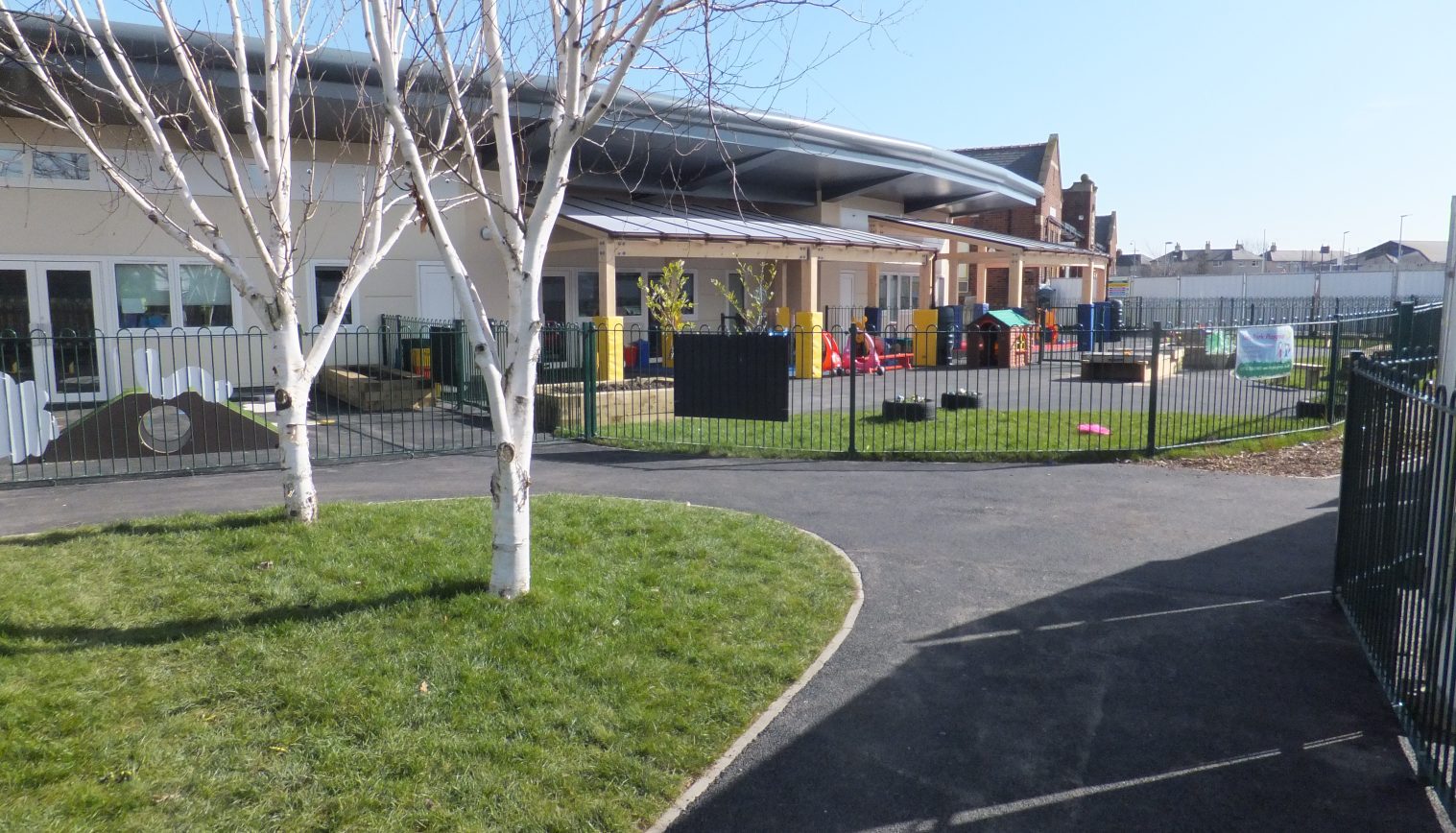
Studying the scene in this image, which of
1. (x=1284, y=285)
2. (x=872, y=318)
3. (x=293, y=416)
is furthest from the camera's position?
(x=1284, y=285)

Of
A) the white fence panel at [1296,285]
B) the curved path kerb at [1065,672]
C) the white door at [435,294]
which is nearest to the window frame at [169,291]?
the white door at [435,294]

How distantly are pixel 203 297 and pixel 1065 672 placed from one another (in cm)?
1621

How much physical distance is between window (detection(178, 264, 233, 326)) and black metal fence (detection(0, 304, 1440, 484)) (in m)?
0.42

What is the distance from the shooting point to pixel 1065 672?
5.18 meters

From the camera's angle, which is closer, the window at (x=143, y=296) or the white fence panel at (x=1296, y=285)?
the window at (x=143, y=296)

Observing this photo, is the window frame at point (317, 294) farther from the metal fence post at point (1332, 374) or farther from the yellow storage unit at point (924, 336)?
the metal fence post at point (1332, 374)

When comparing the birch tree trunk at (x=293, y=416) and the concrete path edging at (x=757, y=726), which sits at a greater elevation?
the birch tree trunk at (x=293, y=416)

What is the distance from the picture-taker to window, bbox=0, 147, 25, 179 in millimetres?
15234

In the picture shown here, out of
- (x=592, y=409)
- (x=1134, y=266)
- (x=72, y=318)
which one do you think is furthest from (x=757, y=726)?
(x=1134, y=266)

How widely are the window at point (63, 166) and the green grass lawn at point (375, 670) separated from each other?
442 inches

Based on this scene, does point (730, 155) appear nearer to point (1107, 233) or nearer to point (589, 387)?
point (589, 387)

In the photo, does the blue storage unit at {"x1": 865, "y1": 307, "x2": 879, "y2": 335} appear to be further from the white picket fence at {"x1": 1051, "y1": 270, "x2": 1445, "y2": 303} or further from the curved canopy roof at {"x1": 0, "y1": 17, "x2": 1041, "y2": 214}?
the white picket fence at {"x1": 1051, "y1": 270, "x2": 1445, "y2": 303}

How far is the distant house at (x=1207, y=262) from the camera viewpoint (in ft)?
242

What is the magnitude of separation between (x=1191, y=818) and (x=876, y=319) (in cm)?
2040
